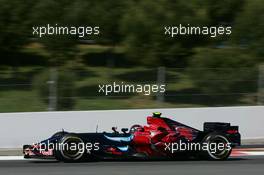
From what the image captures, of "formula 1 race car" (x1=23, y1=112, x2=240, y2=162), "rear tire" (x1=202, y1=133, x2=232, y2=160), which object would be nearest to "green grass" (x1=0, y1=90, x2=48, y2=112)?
"formula 1 race car" (x1=23, y1=112, x2=240, y2=162)

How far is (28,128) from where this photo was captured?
49.1 ft

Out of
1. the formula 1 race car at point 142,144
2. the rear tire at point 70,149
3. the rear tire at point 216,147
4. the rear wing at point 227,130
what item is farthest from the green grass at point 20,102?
the rear tire at point 216,147

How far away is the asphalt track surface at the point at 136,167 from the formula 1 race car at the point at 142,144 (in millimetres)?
175

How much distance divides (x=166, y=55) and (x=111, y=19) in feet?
10.5

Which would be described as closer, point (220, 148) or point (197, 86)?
point (220, 148)

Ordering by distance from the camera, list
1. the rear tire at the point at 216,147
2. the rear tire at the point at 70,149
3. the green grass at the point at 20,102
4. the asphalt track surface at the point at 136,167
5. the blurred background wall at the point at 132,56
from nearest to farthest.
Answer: the asphalt track surface at the point at 136,167 < the rear tire at the point at 70,149 < the rear tire at the point at 216,147 < the green grass at the point at 20,102 < the blurred background wall at the point at 132,56

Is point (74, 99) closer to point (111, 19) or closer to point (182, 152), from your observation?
point (182, 152)

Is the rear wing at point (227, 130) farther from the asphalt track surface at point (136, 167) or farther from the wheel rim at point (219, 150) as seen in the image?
the asphalt track surface at point (136, 167)

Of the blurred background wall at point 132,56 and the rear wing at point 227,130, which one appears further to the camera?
the blurred background wall at point 132,56

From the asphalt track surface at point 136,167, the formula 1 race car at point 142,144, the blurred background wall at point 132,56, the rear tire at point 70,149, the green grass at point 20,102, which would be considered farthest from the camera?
the blurred background wall at point 132,56

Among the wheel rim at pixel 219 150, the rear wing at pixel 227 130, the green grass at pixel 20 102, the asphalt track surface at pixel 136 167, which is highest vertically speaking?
the green grass at pixel 20 102

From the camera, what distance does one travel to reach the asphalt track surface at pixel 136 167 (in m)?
10.6

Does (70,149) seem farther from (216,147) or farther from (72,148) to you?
(216,147)

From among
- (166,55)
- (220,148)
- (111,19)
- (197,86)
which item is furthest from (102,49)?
(220,148)
